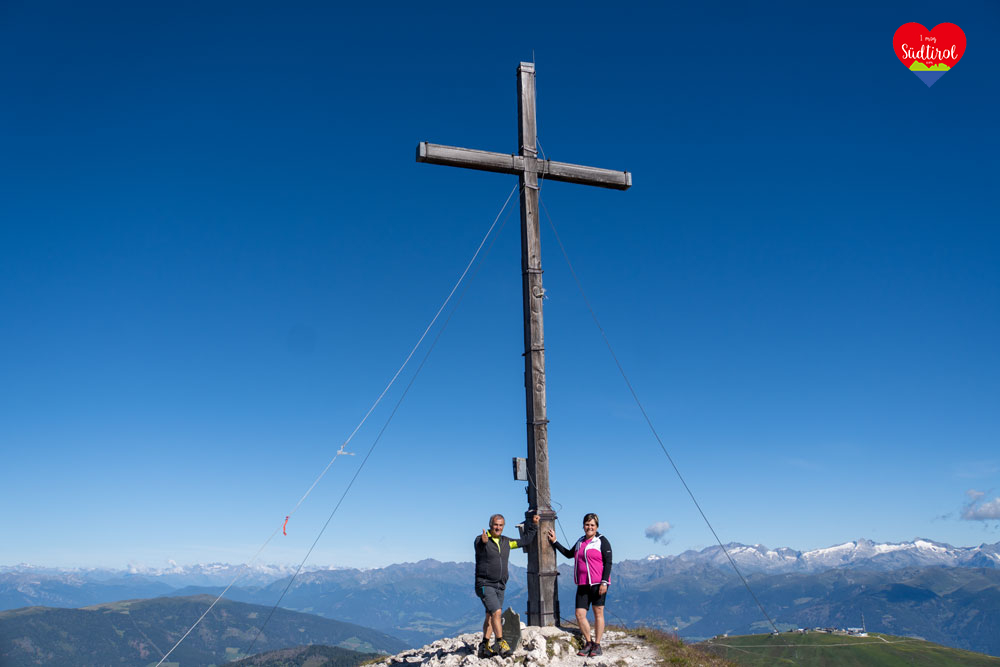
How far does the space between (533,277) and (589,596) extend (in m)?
6.03

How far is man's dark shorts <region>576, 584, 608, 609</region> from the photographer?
11.9 m

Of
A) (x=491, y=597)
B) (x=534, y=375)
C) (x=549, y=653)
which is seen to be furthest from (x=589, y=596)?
(x=534, y=375)

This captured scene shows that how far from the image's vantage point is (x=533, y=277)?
1416cm

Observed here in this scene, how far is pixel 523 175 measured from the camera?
579 inches

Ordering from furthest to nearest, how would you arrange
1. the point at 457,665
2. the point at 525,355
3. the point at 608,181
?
the point at 608,181
the point at 525,355
the point at 457,665

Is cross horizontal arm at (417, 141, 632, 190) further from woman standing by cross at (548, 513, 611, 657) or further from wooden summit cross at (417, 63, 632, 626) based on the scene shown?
woman standing by cross at (548, 513, 611, 657)

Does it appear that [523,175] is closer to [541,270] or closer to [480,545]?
[541,270]

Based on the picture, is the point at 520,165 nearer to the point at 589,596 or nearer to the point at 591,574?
the point at 591,574

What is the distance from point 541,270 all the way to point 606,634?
7.16 meters

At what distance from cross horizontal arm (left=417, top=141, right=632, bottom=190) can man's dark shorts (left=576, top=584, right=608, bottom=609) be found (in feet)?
26.8

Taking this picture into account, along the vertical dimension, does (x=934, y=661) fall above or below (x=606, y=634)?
below

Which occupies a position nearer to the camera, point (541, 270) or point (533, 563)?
point (533, 563)

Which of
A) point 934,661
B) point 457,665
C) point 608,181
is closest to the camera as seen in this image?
point 457,665

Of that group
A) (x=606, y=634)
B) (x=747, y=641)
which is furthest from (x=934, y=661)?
(x=606, y=634)
